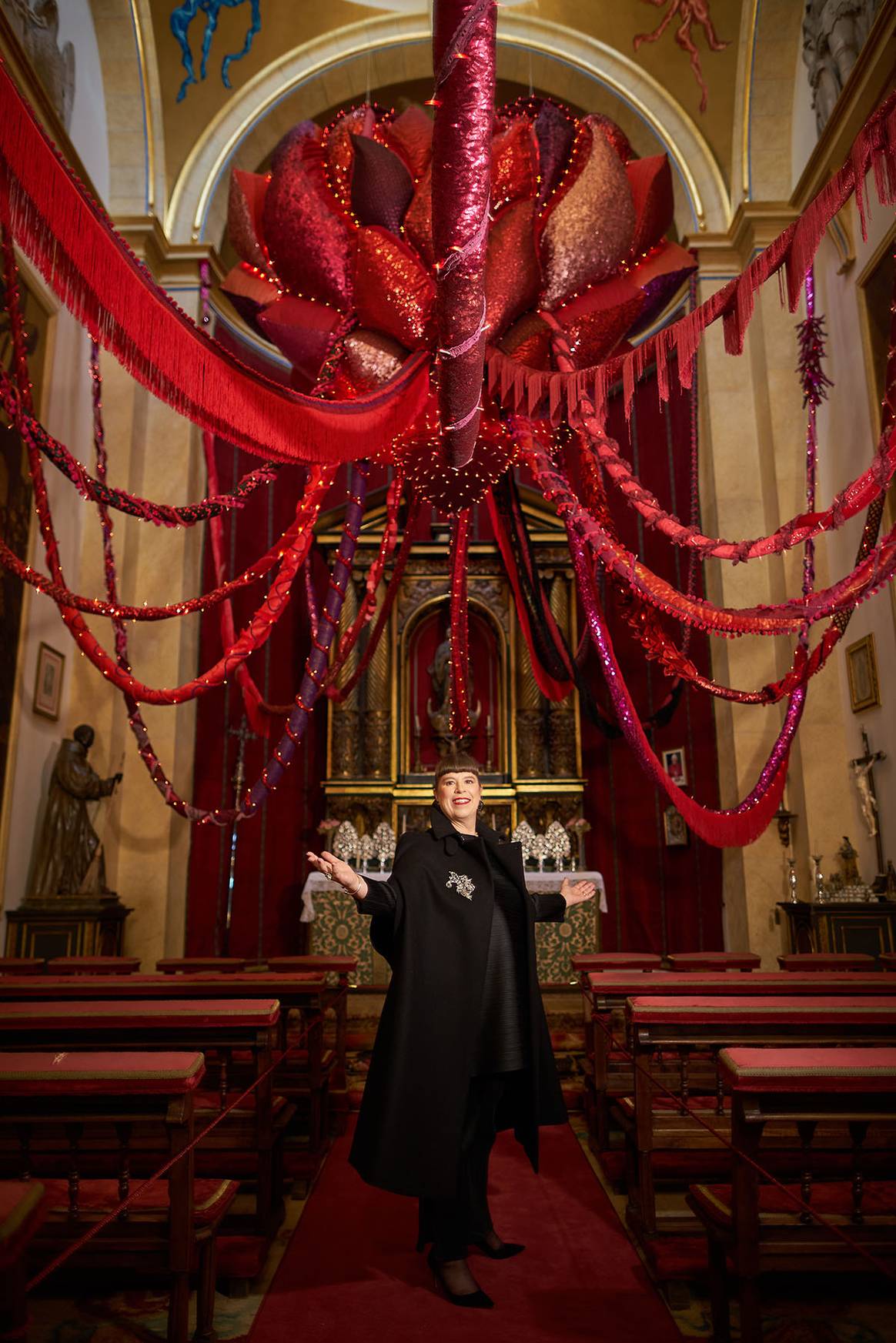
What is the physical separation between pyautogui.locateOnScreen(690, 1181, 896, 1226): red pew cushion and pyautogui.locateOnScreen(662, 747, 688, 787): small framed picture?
561 centimetres

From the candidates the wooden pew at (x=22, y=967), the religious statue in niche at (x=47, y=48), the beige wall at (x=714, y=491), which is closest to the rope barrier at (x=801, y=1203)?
the wooden pew at (x=22, y=967)

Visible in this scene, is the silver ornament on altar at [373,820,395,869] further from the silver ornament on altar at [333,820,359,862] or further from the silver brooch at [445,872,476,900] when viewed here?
the silver brooch at [445,872,476,900]

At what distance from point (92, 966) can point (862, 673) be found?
212 inches

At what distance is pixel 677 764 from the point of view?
336 inches

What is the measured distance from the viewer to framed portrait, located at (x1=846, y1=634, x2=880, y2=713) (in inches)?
260

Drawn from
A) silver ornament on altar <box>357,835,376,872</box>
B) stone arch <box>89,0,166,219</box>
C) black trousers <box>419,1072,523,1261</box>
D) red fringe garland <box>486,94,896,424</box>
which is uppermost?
stone arch <box>89,0,166,219</box>

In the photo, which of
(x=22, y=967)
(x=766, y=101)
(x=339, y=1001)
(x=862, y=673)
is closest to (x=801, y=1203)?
(x=339, y=1001)

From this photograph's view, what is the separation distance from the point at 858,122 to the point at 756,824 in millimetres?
5395

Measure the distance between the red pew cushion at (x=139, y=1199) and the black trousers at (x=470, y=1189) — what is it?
602 mm

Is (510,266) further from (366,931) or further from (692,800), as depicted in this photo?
(366,931)

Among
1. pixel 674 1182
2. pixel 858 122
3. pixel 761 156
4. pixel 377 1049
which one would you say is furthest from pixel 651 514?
pixel 761 156

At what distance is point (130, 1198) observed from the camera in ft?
6.82

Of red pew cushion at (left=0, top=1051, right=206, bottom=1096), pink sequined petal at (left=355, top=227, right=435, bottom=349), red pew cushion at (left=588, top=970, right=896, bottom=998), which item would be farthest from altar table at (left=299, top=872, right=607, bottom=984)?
red pew cushion at (left=0, top=1051, right=206, bottom=1096)

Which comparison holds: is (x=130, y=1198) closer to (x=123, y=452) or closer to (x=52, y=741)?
(x=52, y=741)
